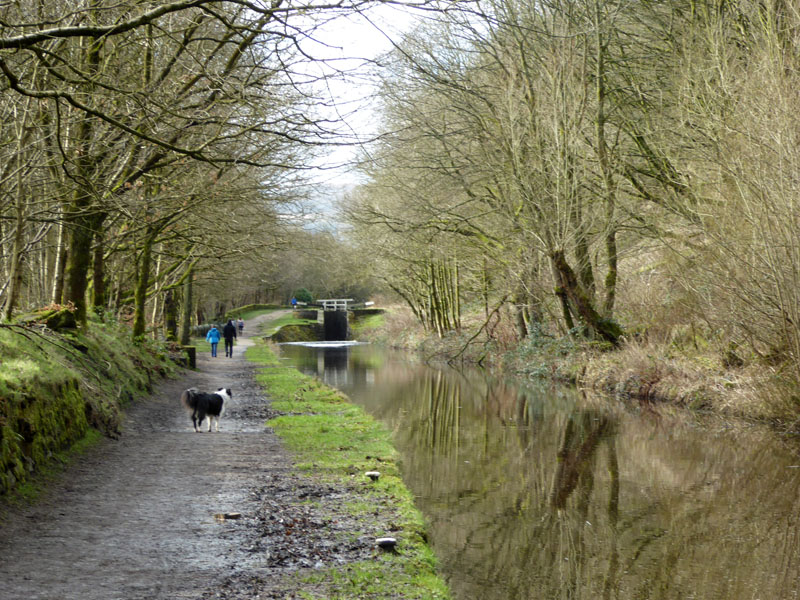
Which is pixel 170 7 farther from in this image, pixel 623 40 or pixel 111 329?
pixel 623 40

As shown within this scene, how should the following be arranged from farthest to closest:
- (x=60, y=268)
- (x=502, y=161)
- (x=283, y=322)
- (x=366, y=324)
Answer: (x=283, y=322), (x=366, y=324), (x=502, y=161), (x=60, y=268)

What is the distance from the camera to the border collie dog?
549 inches

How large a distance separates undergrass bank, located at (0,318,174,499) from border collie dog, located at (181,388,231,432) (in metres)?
1.12

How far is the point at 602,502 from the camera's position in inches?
420

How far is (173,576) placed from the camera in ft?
20.8

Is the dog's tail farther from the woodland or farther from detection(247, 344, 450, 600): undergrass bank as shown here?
the woodland

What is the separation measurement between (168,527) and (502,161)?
17.2 m

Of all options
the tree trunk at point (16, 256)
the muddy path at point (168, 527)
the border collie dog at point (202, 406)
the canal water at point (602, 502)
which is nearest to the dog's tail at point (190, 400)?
the border collie dog at point (202, 406)

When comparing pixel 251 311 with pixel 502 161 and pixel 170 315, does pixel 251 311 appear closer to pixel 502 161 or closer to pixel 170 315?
pixel 170 315

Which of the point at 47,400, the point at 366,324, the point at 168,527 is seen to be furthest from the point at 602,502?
the point at 366,324

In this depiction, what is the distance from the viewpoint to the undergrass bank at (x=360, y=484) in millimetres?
6582

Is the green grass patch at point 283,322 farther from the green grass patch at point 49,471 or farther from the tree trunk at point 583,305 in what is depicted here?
the green grass patch at point 49,471

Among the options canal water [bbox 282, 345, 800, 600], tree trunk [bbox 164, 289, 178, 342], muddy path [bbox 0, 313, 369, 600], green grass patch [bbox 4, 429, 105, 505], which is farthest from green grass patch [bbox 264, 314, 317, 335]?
muddy path [bbox 0, 313, 369, 600]

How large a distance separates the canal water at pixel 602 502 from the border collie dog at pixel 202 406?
3284 mm
